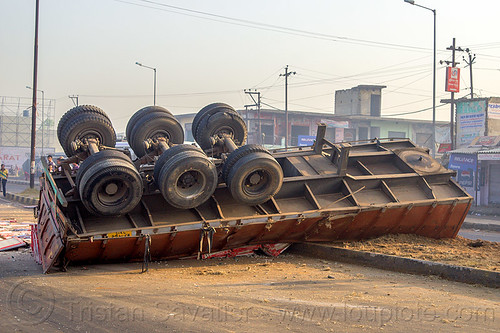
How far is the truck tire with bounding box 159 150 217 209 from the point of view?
8.20m

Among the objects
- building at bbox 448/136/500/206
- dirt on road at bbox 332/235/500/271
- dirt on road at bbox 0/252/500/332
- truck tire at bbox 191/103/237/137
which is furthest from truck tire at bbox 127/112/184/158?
building at bbox 448/136/500/206

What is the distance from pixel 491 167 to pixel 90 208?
20.9 m

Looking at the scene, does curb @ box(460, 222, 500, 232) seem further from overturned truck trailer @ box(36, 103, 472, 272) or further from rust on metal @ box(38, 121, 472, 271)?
overturned truck trailer @ box(36, 103, 472, 272)

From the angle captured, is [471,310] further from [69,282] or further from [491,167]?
[491,167]

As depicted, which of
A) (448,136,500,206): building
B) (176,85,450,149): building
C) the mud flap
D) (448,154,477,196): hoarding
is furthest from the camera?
(176,85,450,149): building

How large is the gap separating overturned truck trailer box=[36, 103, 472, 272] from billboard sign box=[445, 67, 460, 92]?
Answer: 783 inches

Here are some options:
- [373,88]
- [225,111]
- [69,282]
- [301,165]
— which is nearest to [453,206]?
[301,165]

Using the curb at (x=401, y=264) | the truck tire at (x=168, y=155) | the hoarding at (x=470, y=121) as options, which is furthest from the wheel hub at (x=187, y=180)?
the hoarding at (x=470, y=121)

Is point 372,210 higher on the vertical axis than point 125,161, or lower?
lower

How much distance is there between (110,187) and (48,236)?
4.10 feet

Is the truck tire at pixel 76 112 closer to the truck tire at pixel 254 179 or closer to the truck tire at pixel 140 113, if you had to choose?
the truck tire at pixel 140 113

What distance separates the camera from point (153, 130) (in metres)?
10.5

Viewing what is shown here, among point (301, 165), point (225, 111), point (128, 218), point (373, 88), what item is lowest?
point (128, 218)

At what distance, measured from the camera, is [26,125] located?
86.2 m
